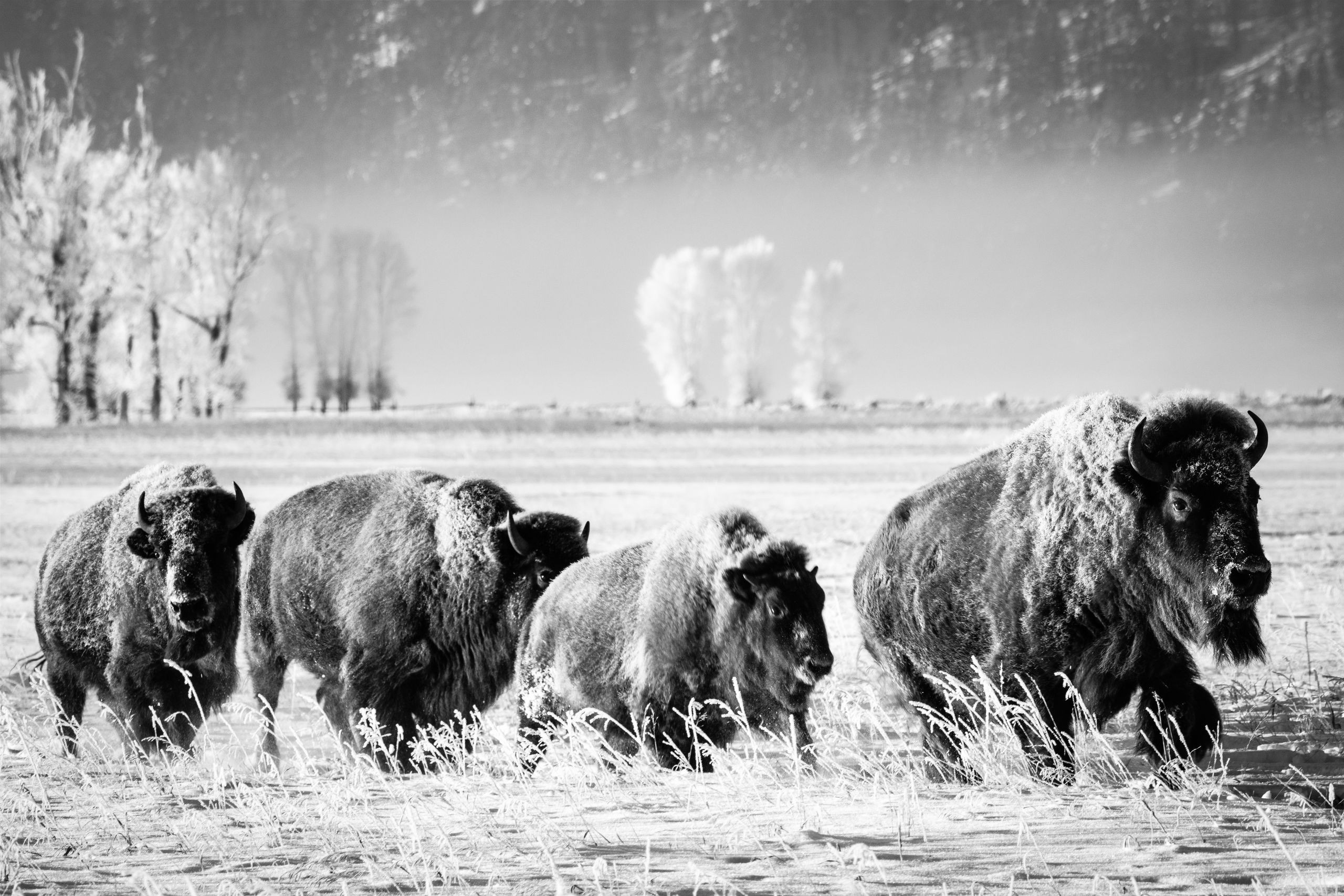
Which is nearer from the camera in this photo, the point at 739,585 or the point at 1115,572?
the point at 1115,572

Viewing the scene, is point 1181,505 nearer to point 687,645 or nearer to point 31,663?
point 687,645

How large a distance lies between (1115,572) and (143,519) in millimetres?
5998

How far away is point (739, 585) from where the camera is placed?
6.65 meters

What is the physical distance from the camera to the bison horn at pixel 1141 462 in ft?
19.0

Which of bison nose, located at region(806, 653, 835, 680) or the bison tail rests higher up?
bison nose, located at region(806, 653, 835, 680)

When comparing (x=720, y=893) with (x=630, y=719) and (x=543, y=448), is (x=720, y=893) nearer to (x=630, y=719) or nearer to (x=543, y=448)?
(x=630, y=719)

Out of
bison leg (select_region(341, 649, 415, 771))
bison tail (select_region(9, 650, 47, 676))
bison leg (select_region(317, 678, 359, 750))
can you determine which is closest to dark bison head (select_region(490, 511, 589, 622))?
bison leg (select_region(341, 649, 415, 771))

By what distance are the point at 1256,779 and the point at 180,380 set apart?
50634 millimetres

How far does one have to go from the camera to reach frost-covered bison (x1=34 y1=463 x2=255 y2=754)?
25.5ft

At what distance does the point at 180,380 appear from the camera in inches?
1996

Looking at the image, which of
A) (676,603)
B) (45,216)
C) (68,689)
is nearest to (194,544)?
(68,689)

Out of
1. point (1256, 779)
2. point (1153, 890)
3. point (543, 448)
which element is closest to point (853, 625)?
point (1256, 779)

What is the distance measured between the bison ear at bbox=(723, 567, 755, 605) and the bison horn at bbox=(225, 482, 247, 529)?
351 centimetres

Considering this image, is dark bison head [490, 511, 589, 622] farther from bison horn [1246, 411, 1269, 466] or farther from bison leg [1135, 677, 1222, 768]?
bison horn [1246, 411, 1269, 466]
